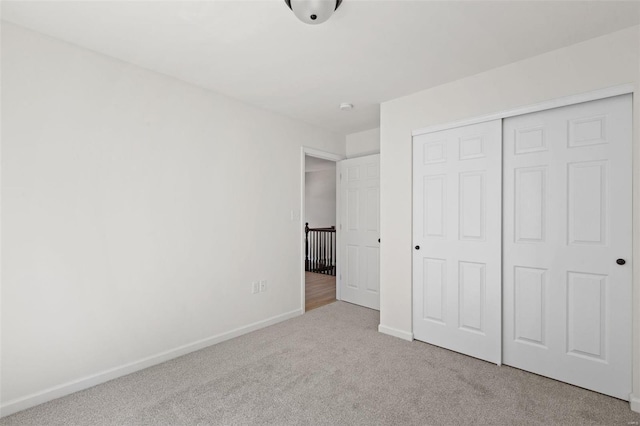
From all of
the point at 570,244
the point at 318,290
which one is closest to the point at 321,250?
the point at 318,290

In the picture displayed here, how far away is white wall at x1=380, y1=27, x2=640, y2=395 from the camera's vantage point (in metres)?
1.97

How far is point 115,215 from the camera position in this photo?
2.27 metres

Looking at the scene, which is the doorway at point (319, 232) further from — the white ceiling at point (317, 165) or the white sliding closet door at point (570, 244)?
the white sliding closet door at point (570, 244)

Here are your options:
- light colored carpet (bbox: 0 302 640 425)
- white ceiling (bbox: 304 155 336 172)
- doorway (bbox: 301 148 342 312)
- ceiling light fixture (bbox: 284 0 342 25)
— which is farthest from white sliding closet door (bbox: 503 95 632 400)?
white ceiling (bbox: 304 155 336 172)

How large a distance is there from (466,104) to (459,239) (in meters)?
1.19

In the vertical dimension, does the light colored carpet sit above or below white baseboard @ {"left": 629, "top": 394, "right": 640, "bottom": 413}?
below

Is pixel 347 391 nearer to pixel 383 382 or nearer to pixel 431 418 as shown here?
pixel 383 382

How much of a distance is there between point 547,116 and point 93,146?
3376 mm

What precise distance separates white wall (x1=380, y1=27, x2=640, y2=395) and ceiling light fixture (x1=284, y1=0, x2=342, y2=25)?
149cm

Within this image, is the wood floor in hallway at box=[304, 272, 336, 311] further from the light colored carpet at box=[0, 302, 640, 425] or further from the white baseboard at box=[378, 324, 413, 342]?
the light colored carpet at box=[0, 302, 640, 425]

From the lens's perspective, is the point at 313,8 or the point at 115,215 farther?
the point at 115,215

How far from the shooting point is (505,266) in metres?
2.45

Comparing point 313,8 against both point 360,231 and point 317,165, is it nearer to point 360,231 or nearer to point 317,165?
point 360,231

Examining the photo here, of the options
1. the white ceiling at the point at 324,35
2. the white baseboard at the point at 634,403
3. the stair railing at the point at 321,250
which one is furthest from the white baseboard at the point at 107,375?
the stair railing at the point at 321,250
